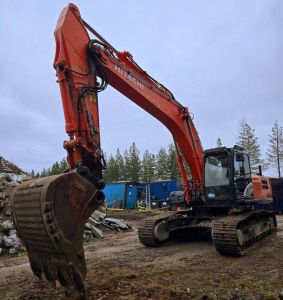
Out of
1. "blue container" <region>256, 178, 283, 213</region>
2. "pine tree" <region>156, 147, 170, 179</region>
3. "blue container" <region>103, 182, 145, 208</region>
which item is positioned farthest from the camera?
"pine tree" <region>156, 147, 170, 179</region>

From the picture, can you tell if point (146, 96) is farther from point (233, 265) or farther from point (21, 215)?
point (21, 215)

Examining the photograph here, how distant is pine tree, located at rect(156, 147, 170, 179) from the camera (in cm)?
6669

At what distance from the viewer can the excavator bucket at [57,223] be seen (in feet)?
16.1

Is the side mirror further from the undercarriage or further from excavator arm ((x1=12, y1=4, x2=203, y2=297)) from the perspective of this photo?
the undercarriage

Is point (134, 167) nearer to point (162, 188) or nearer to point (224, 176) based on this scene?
point (162, 188)

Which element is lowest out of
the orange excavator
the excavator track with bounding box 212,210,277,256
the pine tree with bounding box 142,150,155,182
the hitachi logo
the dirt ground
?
the dirt ground

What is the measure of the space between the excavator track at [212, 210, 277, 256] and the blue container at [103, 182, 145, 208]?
24.6m

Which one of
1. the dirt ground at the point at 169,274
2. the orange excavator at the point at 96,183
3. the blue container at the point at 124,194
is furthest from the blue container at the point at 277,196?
the dirt ground at the point at 169,274

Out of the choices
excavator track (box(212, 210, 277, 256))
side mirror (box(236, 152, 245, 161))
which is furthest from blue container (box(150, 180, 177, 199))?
side mirror (box(236, 152, 245, 161))

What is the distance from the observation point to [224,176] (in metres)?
10.2

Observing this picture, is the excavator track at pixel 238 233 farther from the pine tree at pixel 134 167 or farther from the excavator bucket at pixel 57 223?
the pine tree at pixel 134 167

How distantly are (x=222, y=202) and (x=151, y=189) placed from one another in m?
25.8

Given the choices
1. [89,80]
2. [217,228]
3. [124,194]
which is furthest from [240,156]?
[124,194]

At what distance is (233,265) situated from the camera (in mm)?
8039
